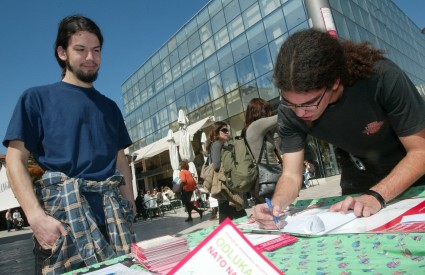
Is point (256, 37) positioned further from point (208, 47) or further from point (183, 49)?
point (183, 49)

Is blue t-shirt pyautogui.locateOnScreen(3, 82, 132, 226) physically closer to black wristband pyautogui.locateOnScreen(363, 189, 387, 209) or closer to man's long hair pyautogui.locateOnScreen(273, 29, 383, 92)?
man's long hair pyautogui.locateOnScreen(273, 29, 383, 92)

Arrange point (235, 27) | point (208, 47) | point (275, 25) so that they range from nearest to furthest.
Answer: point (275, 25), point (235, 27), point (208, 47)

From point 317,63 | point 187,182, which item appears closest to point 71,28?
point 317,63

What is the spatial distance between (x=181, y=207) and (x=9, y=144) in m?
13.5

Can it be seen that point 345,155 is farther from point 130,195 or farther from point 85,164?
point 85,164

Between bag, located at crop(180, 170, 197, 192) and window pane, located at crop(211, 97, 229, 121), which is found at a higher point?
window pane, located at crop(211, 97, 229, 121)

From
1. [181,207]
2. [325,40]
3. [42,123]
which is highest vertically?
[325,40]

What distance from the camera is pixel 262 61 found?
51.3 feet

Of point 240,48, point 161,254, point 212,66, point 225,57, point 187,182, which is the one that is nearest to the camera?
point 161,254

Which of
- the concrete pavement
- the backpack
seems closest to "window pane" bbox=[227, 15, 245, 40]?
the concrete pavement

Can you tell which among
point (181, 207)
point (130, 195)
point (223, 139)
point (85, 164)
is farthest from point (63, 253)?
point (181, 207)

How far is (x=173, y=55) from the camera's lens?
22156 millimetres

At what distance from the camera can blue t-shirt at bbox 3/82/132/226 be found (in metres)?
1.65

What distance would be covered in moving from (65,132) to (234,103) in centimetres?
1538
